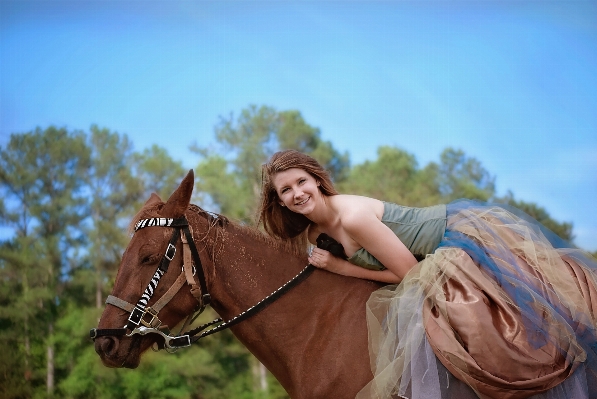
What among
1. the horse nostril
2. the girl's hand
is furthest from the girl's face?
the horse nostril

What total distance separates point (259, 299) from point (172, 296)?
0.53m

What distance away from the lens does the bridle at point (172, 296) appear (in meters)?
3.11

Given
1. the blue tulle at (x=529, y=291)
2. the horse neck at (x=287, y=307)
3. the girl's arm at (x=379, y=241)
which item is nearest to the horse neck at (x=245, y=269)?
the horse neck at (x=287, y=307)

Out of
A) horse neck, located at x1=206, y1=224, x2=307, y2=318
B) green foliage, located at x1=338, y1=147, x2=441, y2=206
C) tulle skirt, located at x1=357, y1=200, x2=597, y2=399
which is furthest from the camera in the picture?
green foliage, located at x1=338, y1=147, x2=441, y2=206

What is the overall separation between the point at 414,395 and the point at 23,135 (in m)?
18.0

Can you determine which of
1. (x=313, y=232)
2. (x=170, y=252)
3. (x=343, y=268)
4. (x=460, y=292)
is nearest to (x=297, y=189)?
(x=313, y=232)

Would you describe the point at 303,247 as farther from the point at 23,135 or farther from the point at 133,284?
the point at 23,135

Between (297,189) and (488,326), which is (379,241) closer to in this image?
(297,189)

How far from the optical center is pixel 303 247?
3.60 metres

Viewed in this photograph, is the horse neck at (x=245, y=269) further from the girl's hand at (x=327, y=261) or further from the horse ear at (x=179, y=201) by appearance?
the horse ear at (x=179, y=201)

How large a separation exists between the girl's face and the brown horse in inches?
12.3

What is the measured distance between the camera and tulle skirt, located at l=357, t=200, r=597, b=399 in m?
2.66

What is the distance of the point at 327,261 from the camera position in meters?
3.36

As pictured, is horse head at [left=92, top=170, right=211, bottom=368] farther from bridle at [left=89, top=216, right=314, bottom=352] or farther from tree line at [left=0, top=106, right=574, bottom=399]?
tree line at [left=0, top=106, right=574, bottom=399]
